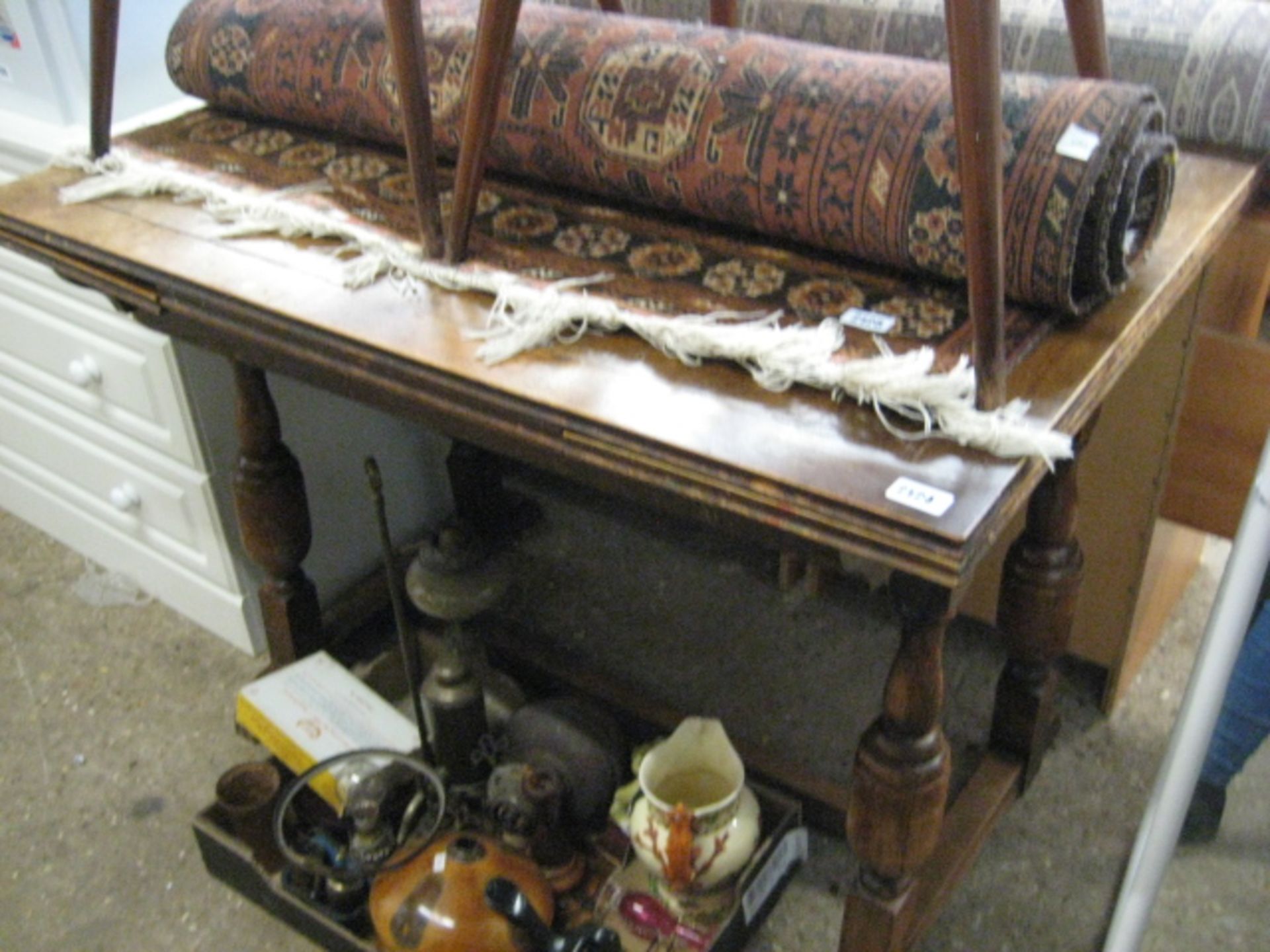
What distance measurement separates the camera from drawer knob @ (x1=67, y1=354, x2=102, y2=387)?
145cm

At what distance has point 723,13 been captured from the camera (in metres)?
1.19

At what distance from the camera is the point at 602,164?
1.00 meters

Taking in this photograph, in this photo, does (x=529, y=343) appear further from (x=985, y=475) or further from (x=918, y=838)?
(x=918, y=838)

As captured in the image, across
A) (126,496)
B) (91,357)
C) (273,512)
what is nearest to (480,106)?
(273,512)

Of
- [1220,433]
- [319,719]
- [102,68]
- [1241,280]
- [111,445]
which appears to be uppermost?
[102,68]

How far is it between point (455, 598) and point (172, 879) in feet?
1.47

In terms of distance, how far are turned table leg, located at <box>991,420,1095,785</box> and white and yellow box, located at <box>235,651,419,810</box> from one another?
63cm

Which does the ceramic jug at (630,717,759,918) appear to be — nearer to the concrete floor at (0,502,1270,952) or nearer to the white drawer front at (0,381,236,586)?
the concrete floor at (0,502,1270,952)

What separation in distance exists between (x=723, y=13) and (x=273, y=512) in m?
0.70

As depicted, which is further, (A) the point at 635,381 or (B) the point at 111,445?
(B) the point at 111,445

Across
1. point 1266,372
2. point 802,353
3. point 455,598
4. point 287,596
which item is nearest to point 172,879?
point 287,596

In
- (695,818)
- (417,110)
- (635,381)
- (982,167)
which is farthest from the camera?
(695,818)

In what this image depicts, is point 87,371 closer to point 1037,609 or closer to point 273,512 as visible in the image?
point 273,512

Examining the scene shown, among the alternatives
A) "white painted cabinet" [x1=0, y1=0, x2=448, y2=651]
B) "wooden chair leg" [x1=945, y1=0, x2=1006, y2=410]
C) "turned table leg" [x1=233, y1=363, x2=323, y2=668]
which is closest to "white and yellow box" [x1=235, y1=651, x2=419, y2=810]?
"turned table leg" [x1=233, y1=363, x2=323, y2=668]
